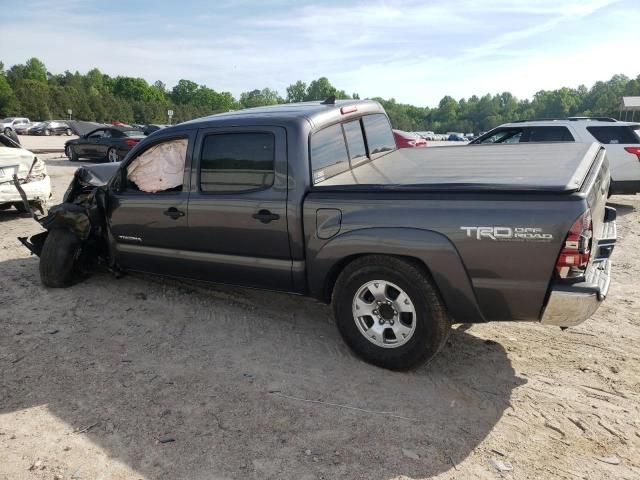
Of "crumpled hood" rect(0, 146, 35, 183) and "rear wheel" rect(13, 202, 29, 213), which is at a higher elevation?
"crumpled hood" rect(0, 146, 35, 183)

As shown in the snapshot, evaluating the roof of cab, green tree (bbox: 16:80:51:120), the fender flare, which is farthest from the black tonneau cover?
green tree (bbox: 16:80:51:120)

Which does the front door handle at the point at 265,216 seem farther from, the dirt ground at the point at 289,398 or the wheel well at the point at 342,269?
the dirt ground at the point at 289,398

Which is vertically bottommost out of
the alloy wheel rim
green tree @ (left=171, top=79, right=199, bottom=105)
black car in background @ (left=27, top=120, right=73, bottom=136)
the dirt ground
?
the dirt ground

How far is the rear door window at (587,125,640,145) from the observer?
8906 millimetres

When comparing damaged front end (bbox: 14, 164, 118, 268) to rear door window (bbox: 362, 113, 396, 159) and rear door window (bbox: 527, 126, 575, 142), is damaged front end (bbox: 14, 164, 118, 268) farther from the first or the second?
rear door window (bbox: 527, 126, 575, 142)

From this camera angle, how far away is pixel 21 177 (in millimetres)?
7848

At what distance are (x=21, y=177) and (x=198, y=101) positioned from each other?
129677mm

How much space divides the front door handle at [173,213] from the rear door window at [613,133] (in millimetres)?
7929

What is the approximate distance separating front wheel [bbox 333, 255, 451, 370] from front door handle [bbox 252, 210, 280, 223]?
703mm

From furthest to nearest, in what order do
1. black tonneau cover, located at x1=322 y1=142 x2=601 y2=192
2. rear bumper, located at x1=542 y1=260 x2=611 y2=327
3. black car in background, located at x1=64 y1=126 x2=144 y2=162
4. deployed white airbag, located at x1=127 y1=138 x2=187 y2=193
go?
black car in background, located at x1=64 y1=126 x2=144 y2=162
deployed white airbag, located at x1=127 y1=138 x2=187 y2=193
black tonneau cover, located at x1=322 y1=142 x2=601 y2=192
rear bumper, located at x1=542 y1=260 x2=611 y2=327

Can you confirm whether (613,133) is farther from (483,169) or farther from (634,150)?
(483,169)

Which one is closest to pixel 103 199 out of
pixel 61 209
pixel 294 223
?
pixel 61 209

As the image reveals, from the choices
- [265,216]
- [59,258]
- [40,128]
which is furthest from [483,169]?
[40,128]

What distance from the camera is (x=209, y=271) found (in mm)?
4348
